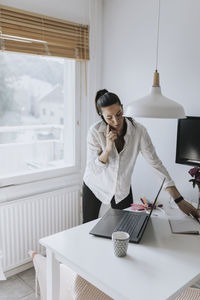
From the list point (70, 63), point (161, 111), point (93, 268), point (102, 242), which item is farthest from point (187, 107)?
point (93, 268)

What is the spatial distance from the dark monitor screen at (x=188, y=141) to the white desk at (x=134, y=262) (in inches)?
31.0

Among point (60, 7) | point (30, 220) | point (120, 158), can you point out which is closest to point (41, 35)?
point (60, 7)

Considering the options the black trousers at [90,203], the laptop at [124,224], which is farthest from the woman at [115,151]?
the laptop at [124,224]

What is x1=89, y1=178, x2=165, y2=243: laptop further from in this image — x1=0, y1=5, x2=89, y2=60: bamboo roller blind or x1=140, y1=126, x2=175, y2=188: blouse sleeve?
x1=0, y1=5, x2=89, y2=60: bamboo roller blind

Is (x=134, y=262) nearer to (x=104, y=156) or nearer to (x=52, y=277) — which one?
(x=52, y=277)

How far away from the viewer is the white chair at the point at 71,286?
1.29 meters

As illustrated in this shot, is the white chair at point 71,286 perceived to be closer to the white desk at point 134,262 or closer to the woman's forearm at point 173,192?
the white desk at point 134,262

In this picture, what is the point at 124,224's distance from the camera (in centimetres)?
154

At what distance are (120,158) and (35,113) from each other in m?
1.05

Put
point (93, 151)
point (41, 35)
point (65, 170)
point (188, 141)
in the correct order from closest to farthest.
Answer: point (93, 151) < point (188, 141) < point (41, 35) < point (65, 170)

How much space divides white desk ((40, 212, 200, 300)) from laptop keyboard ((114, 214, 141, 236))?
0.08 meters

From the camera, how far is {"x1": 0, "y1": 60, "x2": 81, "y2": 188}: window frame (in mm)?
2426

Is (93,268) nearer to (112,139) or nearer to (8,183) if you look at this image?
(112,139)

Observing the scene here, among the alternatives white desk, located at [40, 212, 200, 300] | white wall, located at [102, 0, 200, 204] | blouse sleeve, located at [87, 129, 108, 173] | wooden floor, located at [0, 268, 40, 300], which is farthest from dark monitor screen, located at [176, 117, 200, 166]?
wooden floor, located at [0, 268, 40, 300]
